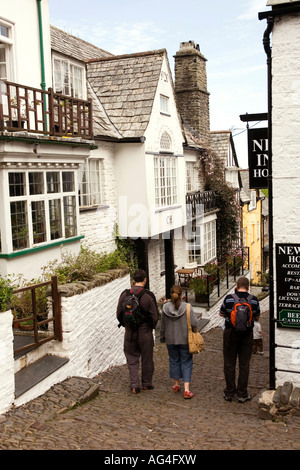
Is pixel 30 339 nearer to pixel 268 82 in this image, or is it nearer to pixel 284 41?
pixel 268 82

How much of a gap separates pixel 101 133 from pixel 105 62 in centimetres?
399

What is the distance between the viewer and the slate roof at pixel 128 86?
48.3ft

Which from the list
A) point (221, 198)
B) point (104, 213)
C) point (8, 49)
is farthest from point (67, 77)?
point (221, 198)

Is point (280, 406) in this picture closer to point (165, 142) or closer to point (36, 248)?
point (36, 248)

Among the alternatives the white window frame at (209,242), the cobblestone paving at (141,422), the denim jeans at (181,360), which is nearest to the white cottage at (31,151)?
the cobblestone paving at (141,422)

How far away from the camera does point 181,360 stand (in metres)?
7.14

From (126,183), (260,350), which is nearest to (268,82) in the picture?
(260,350)

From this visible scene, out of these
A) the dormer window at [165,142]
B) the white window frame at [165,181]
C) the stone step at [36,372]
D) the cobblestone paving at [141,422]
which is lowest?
the cobblestone paving at [141,422]

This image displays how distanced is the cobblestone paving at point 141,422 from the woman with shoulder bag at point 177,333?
458 mm

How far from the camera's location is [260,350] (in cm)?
1071

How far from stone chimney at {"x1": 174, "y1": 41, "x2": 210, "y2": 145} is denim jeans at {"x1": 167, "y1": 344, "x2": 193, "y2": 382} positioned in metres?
15.5

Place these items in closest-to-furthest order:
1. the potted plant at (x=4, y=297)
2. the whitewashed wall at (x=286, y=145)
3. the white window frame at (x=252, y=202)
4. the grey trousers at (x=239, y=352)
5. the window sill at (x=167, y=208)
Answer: the potted plant at (x=4, y=297) < the whitewashed wall at (x=286, y=145) < the grey trousers at (x=239, y=352) < the window sill at (x=167, y=208) < the white window frame at (x=252, y=202)

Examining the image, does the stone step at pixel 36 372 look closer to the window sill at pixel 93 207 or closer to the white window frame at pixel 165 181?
the window sill at pixel 93 207

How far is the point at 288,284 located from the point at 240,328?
90 centimetres
